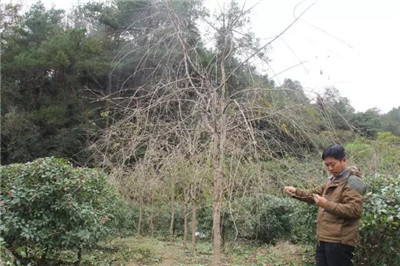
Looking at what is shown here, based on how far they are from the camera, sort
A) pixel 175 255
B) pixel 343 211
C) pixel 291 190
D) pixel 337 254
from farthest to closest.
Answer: pixel 175 255 → pixel 291 190 → pixel 337 254 → pixel 343 211

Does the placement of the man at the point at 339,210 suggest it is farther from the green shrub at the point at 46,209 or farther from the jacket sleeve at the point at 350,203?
the green shrub at the point at 46,209

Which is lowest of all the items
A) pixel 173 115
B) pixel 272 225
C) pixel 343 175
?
pixel 272 225

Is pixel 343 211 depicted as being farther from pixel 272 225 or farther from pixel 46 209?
pixel 272 225

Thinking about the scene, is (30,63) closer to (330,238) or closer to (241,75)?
(241,75)

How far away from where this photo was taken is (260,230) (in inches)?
339

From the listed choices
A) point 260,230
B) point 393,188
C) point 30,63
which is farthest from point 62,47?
point 393,188

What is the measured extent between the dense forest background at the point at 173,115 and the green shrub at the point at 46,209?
0.68 metres

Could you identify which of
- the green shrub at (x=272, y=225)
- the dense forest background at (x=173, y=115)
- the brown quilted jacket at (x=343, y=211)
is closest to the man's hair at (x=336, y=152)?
the brown quilted jacket at (x=343, y=211)

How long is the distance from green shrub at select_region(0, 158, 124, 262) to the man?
2685mm

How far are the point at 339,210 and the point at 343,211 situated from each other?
0.02 metres

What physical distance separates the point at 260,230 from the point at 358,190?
6484 millimetres

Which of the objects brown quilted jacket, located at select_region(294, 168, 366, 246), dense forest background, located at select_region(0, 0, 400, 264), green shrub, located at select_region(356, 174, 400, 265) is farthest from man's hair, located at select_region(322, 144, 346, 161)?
green shrub, located at select_region(356, 174, 400, 265)

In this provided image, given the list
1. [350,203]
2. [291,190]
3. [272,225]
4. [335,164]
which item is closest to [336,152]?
[335,164]

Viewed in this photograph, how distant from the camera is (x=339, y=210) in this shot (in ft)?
7.70
